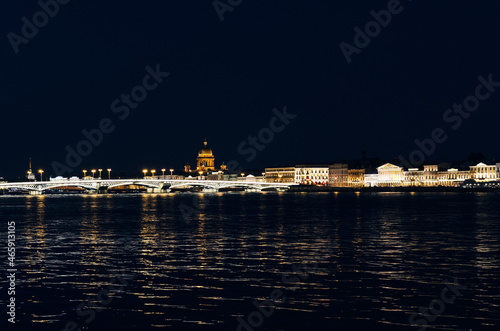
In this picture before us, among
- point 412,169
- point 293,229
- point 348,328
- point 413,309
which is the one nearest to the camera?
point 348,328

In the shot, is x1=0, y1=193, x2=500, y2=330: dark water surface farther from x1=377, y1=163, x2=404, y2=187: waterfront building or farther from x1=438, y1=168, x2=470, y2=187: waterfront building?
x1=377, y1=163, x2=404, y2=187: waterfront building

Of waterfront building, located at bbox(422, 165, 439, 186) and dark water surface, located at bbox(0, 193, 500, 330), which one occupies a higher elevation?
waterfront building, located at bbox(422, 165, 439, 186)

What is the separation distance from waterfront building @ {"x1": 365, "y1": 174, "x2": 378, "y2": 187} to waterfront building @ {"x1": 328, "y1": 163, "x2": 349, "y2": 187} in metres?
6.47

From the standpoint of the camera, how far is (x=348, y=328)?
1384cm

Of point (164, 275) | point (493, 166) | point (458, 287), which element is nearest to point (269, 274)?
point (164, 275)

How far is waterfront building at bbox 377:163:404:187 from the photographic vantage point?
18062 centimetres

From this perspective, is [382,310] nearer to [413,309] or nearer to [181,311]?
[413,309]

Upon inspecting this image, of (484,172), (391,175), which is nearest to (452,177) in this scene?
(484,172)

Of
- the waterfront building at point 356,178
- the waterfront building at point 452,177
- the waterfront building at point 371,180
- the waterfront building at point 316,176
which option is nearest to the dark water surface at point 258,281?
the waterfront building at point 452,177

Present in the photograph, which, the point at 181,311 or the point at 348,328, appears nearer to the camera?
the point at 348,328

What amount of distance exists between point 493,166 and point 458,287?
153467 mm

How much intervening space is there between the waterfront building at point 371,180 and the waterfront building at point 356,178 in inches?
47.3

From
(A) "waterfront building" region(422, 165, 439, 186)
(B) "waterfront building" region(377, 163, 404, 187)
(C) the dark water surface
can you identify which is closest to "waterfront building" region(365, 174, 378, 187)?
(B) "waterfront building" region(377, 163, 404, 187)

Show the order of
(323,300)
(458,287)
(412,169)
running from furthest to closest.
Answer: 1. (412,169)
2. (458,287)
3. (323,300)
